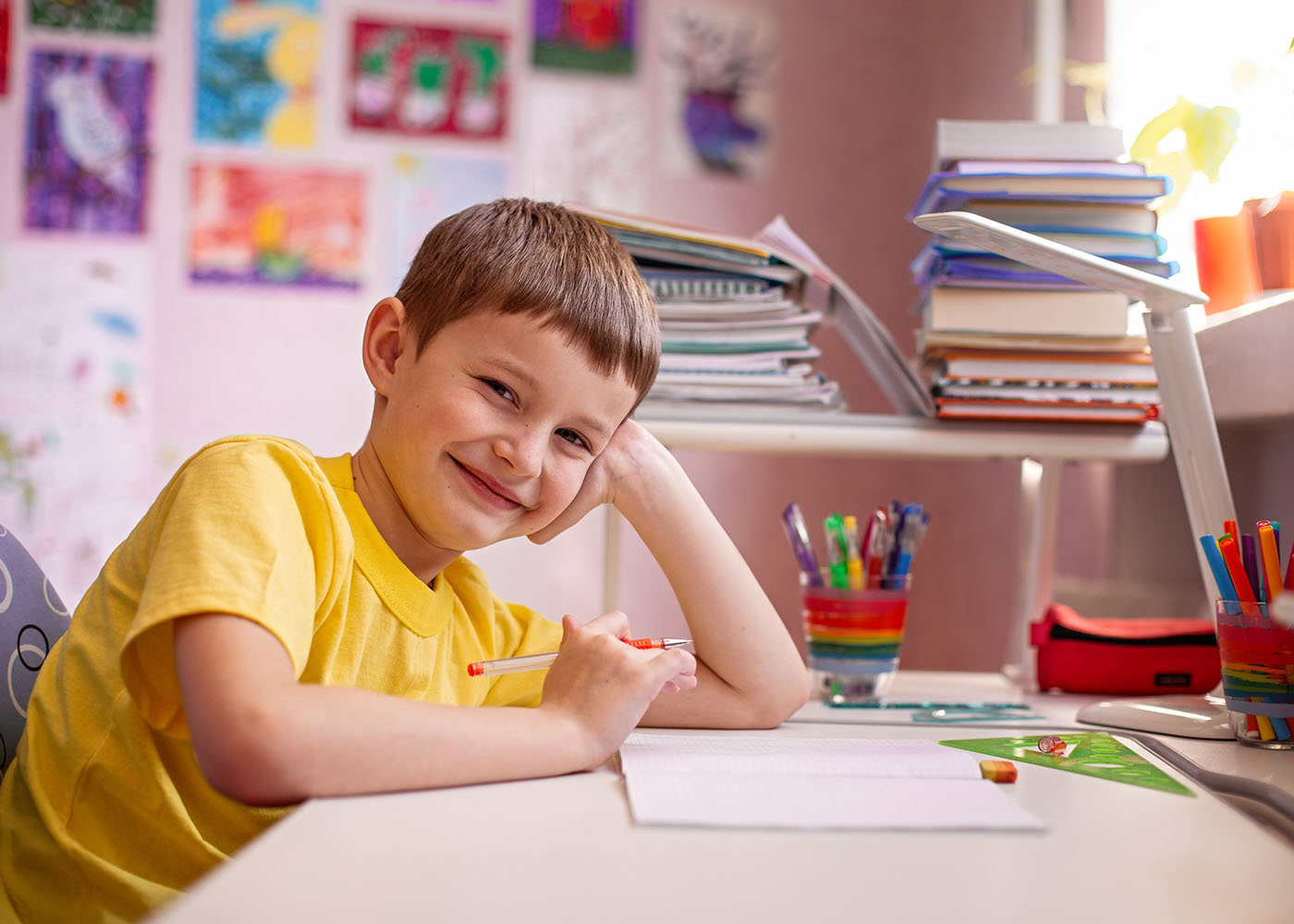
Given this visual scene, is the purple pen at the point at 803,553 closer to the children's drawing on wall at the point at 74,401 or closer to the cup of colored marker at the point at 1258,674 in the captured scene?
the cup of colored marker at the point at 1258,674

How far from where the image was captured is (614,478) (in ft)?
3.10

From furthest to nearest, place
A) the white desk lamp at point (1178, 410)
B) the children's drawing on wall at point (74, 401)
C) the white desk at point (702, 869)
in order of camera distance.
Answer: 1. the children's drawing on wall at point (74, 401)
2. the white desk lamp at point (1178, 410)
3. the white desk at point (702, 869)

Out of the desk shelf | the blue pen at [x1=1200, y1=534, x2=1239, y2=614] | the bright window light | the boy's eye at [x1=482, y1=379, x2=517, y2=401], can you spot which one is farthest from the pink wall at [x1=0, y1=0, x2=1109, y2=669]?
the boy's eye at [x1=482, y1=379, x2=517, y2=401]

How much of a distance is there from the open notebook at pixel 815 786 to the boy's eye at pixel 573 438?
8.8 inches

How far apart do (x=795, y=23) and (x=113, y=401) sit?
1436 millimetres

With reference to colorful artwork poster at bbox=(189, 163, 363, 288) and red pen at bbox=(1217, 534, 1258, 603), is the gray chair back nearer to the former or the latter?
red pen at bbox=(1217, 534, 1258, 603)

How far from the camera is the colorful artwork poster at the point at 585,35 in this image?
2088 mm

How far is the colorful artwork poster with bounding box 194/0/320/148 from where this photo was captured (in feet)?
6.75

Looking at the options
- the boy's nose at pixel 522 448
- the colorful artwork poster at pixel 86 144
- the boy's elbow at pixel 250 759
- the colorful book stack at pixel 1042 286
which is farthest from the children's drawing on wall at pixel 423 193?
the boy's elbow at pixel 250 759

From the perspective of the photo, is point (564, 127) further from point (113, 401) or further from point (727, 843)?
point (727, 843)

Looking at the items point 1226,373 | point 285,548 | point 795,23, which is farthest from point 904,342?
point 285,548

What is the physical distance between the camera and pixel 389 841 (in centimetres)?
51

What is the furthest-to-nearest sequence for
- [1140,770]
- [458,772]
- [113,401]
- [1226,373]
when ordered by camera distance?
[113,401] → [1226,373] → [1140,770] → [458,772]

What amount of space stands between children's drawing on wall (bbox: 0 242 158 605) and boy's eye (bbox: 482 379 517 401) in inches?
58.0
